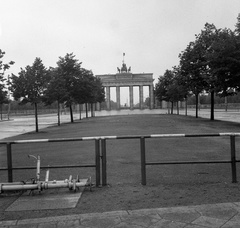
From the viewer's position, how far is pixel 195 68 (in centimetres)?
3000

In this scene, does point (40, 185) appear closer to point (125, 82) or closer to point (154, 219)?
point (154, 219)

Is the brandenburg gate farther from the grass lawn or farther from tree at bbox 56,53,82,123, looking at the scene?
the grass lawn

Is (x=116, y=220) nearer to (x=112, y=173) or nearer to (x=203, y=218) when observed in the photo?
(x=203, y=218)

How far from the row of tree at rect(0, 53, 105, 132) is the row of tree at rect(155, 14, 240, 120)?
10.7m

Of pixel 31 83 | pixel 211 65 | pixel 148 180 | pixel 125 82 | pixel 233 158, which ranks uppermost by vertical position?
pixel 125 82

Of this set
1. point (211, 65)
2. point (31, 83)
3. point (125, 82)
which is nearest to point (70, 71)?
point (31, 83)

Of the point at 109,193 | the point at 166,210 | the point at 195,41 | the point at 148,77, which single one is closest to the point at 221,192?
the point at 166,210

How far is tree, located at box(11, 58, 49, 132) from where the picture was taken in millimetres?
22297

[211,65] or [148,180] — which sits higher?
[211,65]

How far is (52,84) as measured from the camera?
29.5m

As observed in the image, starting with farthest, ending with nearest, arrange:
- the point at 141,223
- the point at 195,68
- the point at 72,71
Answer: the point at 72,71 → the point at 195,68 → the point at 141,223

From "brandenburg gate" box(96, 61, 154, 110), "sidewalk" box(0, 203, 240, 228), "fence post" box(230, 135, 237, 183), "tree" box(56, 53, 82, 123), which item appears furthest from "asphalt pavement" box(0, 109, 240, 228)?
"brandenburg gate" box(96, 61, 154, 110)

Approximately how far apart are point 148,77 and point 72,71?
95.3m

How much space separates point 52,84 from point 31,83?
7.09 m
